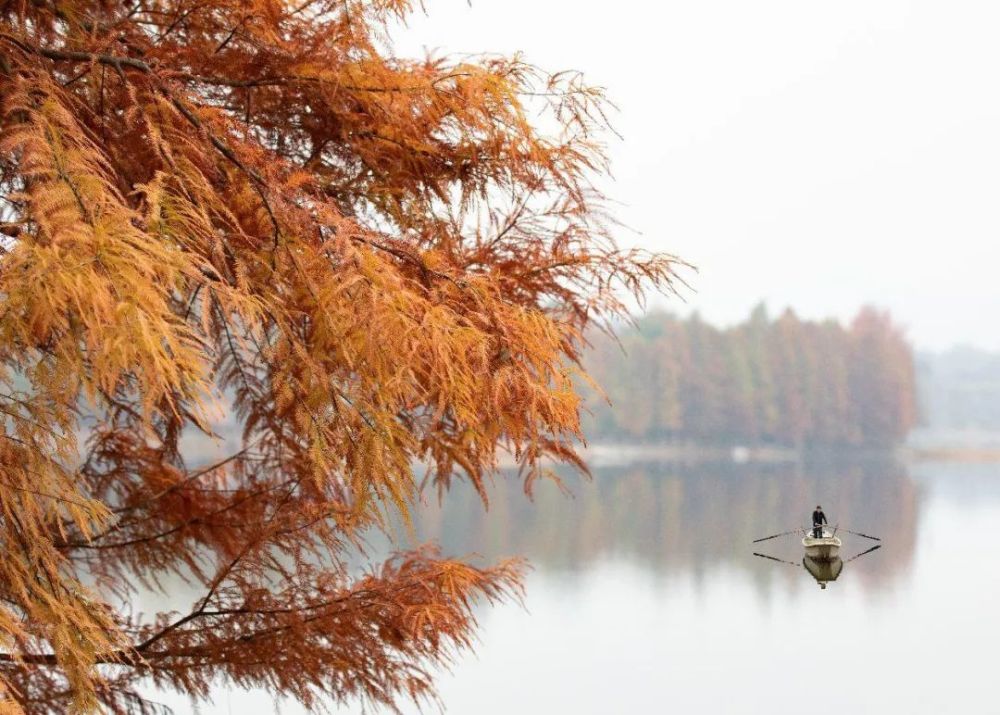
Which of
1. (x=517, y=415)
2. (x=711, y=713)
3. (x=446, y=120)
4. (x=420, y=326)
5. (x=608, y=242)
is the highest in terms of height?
(x=446, y=120)

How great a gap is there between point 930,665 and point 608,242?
9.18 metres

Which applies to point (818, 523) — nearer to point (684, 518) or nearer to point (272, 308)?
point (272, 308)

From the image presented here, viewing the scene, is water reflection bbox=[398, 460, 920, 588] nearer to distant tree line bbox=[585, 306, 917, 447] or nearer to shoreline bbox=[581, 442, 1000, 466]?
shoreline bbox=[581, 442, 1000, 466]

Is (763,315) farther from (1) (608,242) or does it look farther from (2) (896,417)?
(1) (608,242)

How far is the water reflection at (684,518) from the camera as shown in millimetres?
14301

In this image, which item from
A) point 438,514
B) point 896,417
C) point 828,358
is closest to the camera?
point 896,417

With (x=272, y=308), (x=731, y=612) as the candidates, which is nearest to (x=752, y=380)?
(x=731, y=612)

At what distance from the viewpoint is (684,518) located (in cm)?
1814

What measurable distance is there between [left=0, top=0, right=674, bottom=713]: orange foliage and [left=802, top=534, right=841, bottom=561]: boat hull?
86 cm

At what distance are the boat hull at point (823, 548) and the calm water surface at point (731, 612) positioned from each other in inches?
193

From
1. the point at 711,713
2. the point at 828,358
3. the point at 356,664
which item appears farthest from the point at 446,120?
the point at 828,358

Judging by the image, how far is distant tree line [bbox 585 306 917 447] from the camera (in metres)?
19.0

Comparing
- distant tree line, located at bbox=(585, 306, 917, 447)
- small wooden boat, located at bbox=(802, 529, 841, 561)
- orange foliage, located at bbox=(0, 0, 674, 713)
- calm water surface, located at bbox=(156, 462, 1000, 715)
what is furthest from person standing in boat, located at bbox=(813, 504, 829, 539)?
distant tree line, located at bbox=(585, 306, 917, 447)

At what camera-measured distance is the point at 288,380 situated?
260 centimetres
